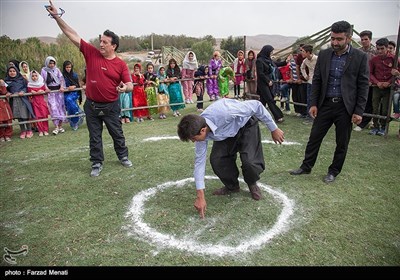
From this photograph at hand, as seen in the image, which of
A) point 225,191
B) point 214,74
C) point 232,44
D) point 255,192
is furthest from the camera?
point 232,44

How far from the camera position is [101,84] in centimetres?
489

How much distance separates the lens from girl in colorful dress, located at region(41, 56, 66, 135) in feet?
27.7

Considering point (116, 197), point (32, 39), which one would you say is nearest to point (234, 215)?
point (116, 197)

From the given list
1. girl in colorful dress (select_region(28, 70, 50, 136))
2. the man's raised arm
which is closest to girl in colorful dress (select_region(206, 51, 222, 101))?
girl in colorful dress (select_region(28, 70, 50, 136))

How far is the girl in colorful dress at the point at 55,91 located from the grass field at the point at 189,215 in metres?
2.65

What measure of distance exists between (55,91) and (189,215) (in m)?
6.27

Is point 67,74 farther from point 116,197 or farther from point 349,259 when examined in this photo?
point 349,259

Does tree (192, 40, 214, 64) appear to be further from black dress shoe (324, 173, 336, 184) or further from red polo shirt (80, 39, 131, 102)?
black dress shoe (324, 173, 336, 184)

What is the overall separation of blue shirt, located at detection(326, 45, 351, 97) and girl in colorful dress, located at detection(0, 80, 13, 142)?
7205 mm

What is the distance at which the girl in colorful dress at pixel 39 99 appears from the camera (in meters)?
8.27

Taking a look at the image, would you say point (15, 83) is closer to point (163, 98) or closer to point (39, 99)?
point (39, 99)

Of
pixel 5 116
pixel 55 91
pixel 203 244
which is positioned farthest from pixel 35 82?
pixel 203 244
